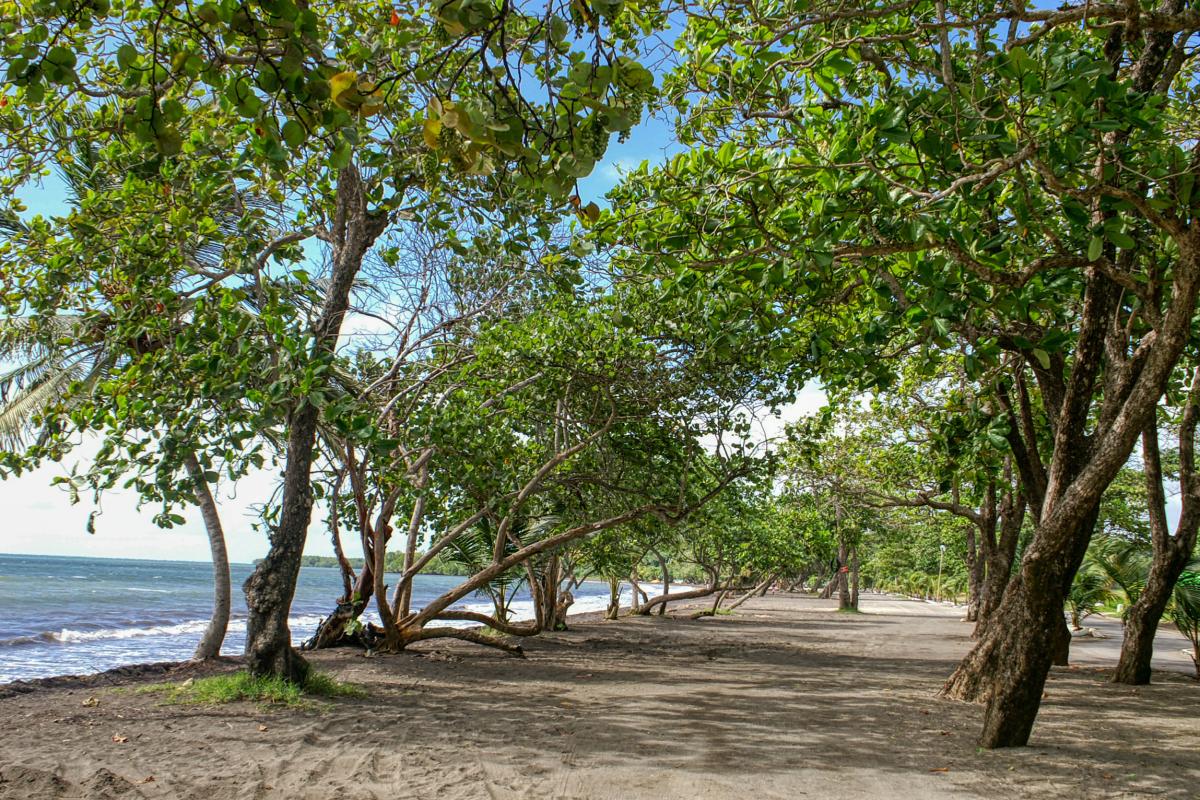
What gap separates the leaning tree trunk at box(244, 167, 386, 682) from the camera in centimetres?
721

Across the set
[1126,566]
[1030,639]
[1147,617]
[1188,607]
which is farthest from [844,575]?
[1030,639]

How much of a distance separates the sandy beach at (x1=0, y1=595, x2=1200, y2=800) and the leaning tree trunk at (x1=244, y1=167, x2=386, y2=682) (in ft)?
2.11

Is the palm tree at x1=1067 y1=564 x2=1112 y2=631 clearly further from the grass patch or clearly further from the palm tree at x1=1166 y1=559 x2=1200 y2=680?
the grass patch

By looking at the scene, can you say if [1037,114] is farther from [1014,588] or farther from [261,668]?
[261,668]

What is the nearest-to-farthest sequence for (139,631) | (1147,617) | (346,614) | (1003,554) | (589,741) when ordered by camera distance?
(589,741) < (1147,617) < (346,614) < (1003,554) < (139,631)

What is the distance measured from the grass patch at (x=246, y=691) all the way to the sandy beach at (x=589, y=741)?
0.65ft

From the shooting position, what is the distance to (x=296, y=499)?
7.45 m

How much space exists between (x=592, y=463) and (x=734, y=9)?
747 cm

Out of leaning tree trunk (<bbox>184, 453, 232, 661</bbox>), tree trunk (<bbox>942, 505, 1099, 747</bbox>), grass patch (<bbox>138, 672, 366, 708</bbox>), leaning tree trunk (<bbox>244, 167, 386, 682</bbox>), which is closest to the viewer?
tree trunk (<bbox>942, 505, 1099, 747</bbox>)

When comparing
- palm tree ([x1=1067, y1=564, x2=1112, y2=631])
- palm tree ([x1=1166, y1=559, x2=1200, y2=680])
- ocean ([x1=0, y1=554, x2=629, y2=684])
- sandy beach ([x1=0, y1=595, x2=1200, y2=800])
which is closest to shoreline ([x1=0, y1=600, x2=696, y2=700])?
sandy beach ([x1=0, y1=595, x2=1200, y2=800])

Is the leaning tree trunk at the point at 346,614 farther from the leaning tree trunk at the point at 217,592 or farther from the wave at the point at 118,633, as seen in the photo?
the wave at the point at 118,633

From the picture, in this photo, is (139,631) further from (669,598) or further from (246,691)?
(246,691)

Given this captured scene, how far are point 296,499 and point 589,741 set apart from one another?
140 inches

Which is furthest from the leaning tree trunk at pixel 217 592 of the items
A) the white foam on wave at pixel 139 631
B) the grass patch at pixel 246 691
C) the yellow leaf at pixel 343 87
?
the yellow leaf at pixel 343 87
